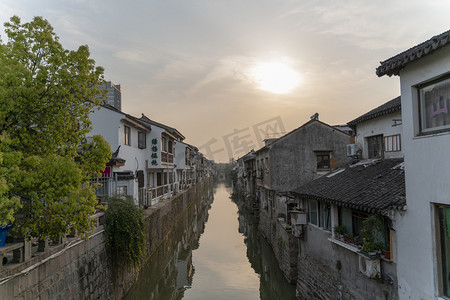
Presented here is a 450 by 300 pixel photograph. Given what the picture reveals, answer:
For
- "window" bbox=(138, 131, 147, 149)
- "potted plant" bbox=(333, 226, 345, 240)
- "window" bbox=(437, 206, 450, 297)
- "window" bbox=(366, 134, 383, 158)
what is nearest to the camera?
"window" bbox=(437, 206, 450, 297)

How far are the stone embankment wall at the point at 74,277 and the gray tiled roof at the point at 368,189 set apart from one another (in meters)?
7.36

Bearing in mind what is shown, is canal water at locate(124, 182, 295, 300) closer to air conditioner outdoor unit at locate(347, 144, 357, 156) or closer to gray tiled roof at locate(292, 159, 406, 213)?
gray tiled roof at locate(292, 159, 406, 213)

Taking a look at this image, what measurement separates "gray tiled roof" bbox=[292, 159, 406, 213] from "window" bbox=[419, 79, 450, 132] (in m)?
1.66

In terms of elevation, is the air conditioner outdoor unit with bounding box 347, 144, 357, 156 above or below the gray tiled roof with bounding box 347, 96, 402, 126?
below

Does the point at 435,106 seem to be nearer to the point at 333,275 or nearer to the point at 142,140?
the point at 333,275

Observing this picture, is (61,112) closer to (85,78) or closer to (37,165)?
(85,78)

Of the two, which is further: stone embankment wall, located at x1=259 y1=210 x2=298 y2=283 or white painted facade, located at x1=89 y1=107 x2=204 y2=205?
white painted facade, located at x1=89 y1=107 x2=204 y2=205

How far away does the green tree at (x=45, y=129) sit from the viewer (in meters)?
5.29

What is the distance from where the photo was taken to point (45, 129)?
6.12m

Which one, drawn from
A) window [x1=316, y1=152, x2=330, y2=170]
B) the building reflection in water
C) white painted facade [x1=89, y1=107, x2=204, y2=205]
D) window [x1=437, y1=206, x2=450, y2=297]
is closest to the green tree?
window [x1=437, y1=206, x2=450, y2=297]

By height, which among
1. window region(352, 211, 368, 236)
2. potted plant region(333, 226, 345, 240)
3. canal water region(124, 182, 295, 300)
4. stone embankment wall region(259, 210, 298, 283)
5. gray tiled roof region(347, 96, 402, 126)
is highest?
gray tiled roof region(347, 96, 402, 126)

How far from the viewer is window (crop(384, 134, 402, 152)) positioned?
1078cm

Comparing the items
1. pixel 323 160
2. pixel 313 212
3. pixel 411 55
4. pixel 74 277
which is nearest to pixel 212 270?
pixel 313 212

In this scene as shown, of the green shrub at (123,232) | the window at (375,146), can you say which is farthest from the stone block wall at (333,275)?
the green shrub at (123,232)
